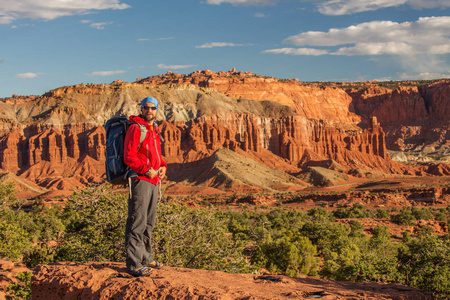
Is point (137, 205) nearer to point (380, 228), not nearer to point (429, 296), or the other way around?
point (429, 296)

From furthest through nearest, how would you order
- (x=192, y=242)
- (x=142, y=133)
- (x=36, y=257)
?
(x=36, y=257), (x=192, y=242), (x=142, y=133)

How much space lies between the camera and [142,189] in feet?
23.3

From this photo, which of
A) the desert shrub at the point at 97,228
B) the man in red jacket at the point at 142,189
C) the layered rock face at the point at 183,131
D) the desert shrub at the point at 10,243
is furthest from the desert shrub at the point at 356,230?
the layered rock face at the point at 183,131

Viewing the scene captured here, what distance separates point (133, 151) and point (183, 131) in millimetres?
87386

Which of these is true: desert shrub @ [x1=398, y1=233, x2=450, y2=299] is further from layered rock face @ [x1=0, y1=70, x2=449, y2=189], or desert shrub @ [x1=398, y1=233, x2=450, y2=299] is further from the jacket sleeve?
layered rock face @ [x1=0, y1=70, x2=449, y2=189]

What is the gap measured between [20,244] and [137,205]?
22.4 feet

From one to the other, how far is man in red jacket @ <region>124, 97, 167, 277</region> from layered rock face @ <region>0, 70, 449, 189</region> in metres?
69.9

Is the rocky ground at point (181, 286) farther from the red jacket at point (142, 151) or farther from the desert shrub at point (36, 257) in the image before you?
the desert shrub at point (36, 257)

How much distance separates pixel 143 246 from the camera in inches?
284

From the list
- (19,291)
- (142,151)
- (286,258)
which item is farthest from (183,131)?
(142,151)

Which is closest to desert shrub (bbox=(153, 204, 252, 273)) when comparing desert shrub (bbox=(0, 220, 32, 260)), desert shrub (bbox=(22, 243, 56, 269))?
desert shrub (bbox=(22, 243, 56, 269))

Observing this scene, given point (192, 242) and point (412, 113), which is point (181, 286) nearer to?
point (192, 242)

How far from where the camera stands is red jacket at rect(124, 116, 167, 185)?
6895mm

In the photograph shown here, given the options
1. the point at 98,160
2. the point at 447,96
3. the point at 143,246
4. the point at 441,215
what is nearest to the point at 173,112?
the point at 98,160
